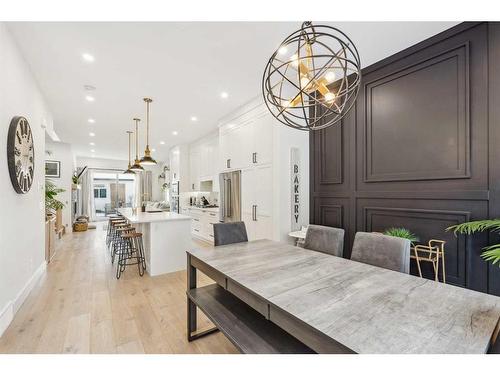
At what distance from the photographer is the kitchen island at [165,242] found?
3711mm

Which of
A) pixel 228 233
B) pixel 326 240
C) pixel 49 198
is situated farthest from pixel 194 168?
pixel 326 240

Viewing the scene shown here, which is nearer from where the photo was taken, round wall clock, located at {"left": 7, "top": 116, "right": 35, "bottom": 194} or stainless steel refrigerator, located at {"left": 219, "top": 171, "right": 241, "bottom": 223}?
round wall clock, located at {"left": 7, "top": 116, "right": 35, "bottom": 194}

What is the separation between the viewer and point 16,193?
103 inches

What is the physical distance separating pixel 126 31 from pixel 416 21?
9.25 feet

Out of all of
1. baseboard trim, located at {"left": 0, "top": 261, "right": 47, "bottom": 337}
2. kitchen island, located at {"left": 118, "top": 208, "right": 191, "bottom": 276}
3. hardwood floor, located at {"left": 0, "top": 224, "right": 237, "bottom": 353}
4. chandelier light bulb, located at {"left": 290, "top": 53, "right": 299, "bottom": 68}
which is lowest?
hardwood floor, located at {"left": 0, "top": 224, "right": 237, "bottom": 353}

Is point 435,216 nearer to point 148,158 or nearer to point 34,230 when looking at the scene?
point 148,158

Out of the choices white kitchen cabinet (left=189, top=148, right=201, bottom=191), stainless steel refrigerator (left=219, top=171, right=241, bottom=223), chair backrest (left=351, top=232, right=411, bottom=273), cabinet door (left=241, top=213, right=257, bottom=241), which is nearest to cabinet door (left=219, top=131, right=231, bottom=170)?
stainless steel refrigerator (left=219, top=171, right=241, bottom=223)

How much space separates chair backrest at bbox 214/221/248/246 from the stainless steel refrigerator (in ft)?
7.00

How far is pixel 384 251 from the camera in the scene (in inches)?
74.7

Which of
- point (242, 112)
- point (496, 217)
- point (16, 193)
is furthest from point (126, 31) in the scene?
point (496, 217)

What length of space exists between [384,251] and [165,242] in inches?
122

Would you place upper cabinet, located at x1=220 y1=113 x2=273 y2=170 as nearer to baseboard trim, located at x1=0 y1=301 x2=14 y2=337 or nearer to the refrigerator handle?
the refrigerator handle

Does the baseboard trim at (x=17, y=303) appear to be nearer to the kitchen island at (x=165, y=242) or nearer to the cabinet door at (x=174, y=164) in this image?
the kitchen island at (x=165, y=242)

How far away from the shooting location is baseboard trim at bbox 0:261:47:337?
7.17 feet
